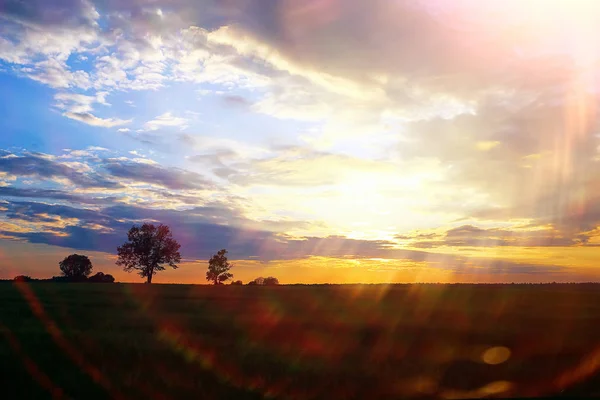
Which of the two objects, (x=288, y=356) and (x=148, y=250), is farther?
(x=148, y=250)

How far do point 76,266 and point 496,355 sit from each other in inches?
5361

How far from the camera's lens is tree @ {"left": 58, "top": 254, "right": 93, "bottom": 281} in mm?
138625

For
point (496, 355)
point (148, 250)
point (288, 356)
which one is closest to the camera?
point (288, 356)

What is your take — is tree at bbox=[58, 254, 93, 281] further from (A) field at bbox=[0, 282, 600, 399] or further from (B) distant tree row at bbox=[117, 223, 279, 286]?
(A) field at bbox=[0, 282, 600, 399]

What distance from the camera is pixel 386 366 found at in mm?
18672

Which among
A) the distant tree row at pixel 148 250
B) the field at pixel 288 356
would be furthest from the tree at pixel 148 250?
the field at pixel 288 356

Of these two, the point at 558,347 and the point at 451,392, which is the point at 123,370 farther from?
the point at 558,347

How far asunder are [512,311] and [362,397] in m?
31.9

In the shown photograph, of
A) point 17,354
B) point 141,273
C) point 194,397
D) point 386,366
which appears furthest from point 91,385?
point 141,273

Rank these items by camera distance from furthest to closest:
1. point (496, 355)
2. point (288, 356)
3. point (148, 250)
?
1. point (148, 250)
2. point (496, 355)
3. point (288, 356)

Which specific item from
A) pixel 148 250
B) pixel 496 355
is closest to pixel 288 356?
pixel 496 355

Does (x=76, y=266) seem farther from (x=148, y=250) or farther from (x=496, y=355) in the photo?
(x=496, y=355)

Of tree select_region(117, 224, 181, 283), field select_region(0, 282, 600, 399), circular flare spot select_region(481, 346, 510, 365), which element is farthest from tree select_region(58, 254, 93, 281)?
circular flare spot select_region(481, 346, 510, 365)

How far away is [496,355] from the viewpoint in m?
21.8
